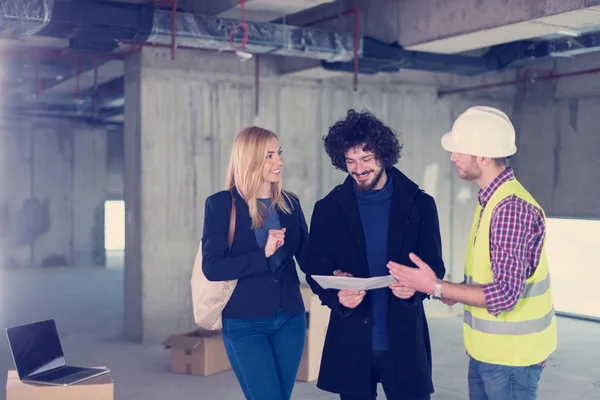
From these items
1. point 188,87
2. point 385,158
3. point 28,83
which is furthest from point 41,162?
point 385,158

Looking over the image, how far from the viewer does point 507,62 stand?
6375 mm

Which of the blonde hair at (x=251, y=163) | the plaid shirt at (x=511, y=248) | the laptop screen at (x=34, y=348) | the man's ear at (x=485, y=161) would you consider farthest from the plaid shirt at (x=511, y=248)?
the laptop screen at (x=34, y=348)

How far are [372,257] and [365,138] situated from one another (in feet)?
1.19

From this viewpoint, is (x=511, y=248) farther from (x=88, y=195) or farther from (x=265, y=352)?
(x=88, y=195)

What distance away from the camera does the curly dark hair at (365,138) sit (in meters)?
2.25

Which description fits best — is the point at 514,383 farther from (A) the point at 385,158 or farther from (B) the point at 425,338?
(A) the point at 385,158

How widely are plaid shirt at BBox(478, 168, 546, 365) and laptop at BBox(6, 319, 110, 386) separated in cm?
Answer: 177

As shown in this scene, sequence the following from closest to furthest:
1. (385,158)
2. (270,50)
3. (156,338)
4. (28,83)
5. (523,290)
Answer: (523,290) < (385,158) < (270,50) < (156,338) < (28,83)

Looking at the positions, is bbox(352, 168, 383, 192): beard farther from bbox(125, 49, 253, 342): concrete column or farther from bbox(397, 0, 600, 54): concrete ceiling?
bbox(125, 49, 253, 342): concrete column

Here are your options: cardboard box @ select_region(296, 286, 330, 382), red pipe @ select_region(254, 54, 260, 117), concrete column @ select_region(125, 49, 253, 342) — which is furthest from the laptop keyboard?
red pipe @ select_region(254, 54, 260, 117)

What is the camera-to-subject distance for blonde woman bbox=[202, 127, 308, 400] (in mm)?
2516

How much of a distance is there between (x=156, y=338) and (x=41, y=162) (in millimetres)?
6556

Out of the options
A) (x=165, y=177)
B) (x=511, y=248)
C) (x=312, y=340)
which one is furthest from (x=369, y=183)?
(x=165, y=177)

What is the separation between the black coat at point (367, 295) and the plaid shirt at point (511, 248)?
0.28 m
